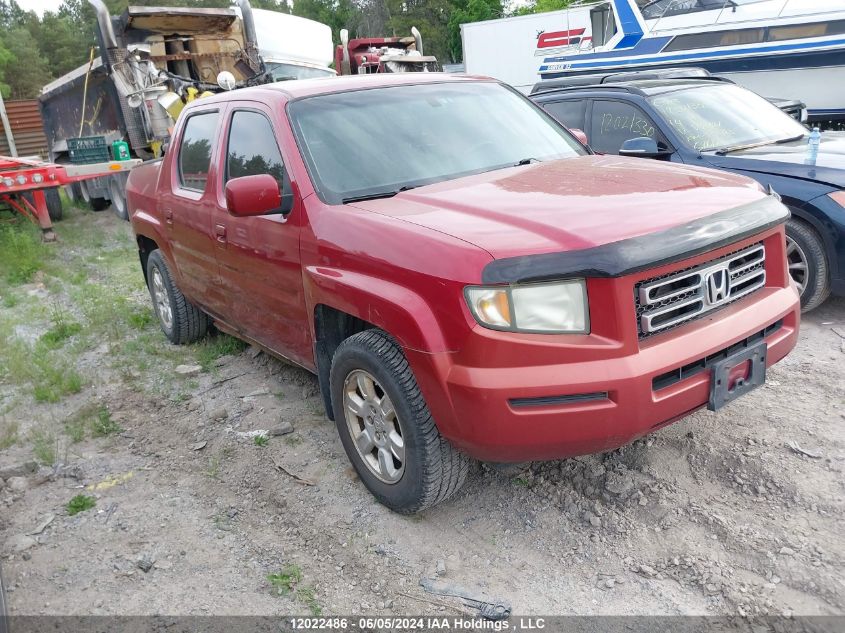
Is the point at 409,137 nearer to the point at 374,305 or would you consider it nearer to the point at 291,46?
the point at 374,305

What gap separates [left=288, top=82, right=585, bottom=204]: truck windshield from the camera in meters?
3.42

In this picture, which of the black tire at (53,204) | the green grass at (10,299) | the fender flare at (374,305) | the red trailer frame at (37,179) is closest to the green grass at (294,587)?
the fender flare at (374,305)

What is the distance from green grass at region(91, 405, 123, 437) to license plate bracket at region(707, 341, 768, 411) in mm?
3414

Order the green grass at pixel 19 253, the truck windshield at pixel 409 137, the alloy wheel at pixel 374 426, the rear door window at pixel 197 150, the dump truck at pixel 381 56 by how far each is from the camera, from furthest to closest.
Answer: the dump truck at pixel 381 56, the green grass at pixel 19 253, the rear door window at pixel 197 150, the truck windshield at pixel 409 137, the alloy wheel at pixel 374 426

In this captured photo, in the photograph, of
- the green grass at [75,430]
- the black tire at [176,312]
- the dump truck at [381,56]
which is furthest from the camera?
the dump truck at [381,56]

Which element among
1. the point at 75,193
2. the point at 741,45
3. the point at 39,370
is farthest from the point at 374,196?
the point at 75,193

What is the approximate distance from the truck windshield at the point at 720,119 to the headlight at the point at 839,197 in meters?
1.06

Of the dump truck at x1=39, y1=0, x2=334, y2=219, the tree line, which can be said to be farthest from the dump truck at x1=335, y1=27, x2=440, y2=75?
the tree line

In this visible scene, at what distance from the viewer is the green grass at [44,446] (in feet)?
13.1

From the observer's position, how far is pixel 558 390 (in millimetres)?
2490

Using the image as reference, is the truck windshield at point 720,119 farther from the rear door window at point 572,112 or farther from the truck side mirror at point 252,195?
the truck side mirror at point 252,195

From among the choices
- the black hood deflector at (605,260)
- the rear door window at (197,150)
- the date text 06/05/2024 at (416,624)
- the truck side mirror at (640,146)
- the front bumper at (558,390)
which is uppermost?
the rear door window at (197,150)

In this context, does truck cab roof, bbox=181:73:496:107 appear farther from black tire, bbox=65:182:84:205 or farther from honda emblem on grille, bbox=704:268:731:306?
black tire, bbox=65:182:84:205

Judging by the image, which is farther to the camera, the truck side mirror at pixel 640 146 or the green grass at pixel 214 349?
the green grass at pixel 214 349
